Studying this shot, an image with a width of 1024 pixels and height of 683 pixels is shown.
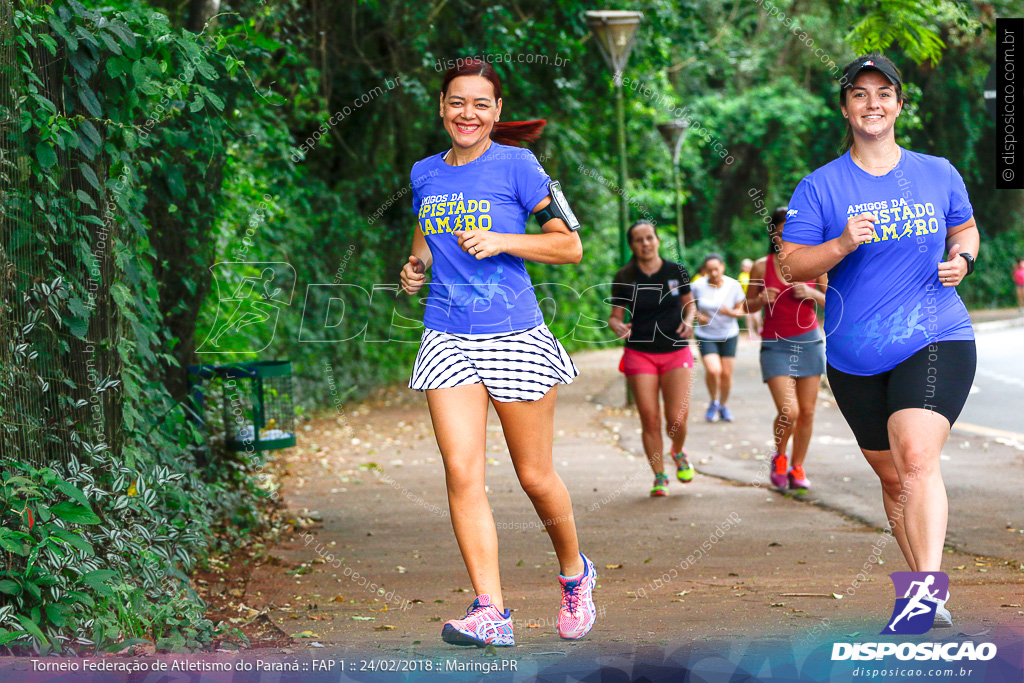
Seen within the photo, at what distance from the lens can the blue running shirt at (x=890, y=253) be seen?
3668 mm

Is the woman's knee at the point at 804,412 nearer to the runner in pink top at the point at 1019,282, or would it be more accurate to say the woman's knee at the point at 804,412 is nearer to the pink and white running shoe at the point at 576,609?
the pink and white running shoe at the point at 576,609

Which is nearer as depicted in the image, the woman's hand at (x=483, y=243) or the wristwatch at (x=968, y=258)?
the woman's hand at (x=483, y=243)

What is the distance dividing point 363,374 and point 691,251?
932 inches

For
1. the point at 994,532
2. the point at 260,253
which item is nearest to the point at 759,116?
the point at 260,253

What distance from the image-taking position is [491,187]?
376 cm

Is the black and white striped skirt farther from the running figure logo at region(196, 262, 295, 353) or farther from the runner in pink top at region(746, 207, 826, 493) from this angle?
the runner in pink top at region(746, 207, 826, 493)

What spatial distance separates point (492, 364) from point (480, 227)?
0.48 m

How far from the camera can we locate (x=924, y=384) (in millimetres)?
3596

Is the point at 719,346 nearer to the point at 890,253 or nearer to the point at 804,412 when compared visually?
the point at 804,412

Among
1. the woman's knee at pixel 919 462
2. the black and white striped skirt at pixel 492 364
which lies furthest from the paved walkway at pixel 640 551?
the black and white striped skirt at pixel 492 364

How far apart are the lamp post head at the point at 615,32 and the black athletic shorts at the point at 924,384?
754cm

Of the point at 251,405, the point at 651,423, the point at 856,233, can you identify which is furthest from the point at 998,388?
the point at 856,233

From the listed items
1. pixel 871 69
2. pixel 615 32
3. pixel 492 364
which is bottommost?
pixel 492 364

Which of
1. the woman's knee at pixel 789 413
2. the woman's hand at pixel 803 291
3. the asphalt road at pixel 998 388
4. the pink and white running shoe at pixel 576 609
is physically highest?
the woman's hand at pixel 803 291
